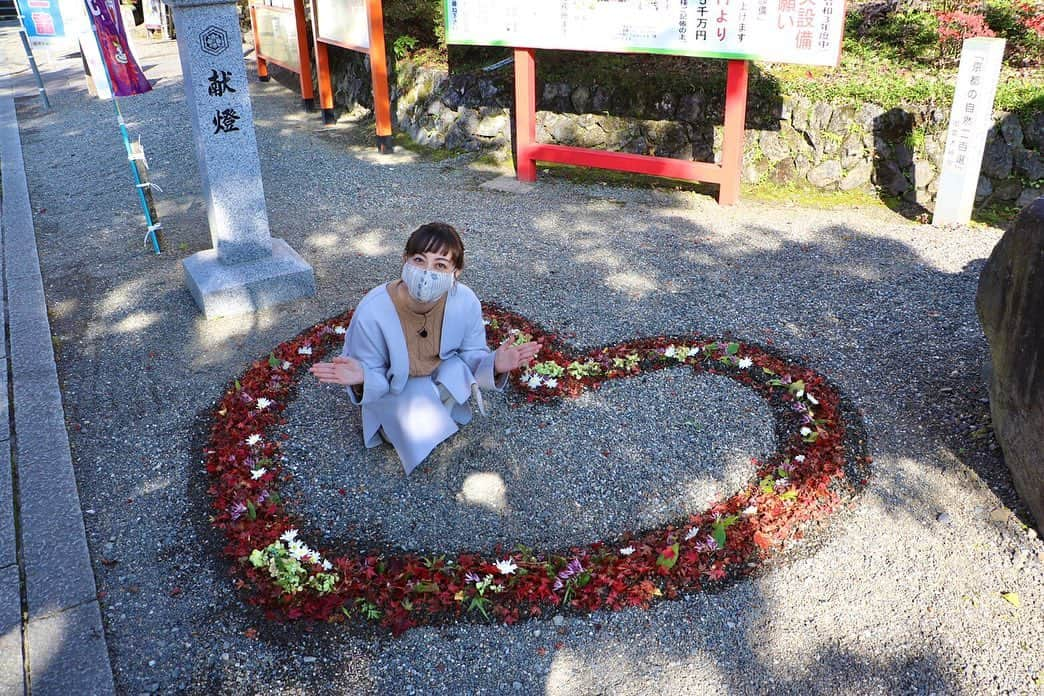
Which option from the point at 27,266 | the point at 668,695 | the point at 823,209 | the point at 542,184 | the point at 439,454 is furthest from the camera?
the point at 542,184

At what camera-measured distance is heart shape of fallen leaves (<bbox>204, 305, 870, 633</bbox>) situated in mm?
3410

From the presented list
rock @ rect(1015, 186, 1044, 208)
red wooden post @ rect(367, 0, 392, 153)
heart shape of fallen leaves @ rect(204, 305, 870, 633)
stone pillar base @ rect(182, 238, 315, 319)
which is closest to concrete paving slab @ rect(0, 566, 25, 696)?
heart shape of fallen leaves @ rect(204, 305, 870, 633)

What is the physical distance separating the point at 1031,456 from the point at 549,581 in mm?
2246

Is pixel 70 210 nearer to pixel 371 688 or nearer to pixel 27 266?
pixel 27 266

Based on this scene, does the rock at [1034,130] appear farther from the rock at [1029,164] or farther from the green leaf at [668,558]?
the green leaf at [668,558]

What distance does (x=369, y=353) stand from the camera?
386cm

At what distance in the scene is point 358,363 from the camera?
148 inches

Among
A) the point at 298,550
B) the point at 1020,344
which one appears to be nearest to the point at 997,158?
the point at 1020,344

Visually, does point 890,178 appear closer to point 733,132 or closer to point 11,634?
point 733,132

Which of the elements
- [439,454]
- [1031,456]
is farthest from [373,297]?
[1031,456]

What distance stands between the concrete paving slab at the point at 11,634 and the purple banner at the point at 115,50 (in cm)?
499

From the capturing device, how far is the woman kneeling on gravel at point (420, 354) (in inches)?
145

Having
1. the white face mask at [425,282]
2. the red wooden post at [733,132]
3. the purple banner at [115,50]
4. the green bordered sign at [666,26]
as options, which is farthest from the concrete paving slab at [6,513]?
the red wooden post at [733,132]

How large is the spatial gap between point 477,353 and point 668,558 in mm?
1381
